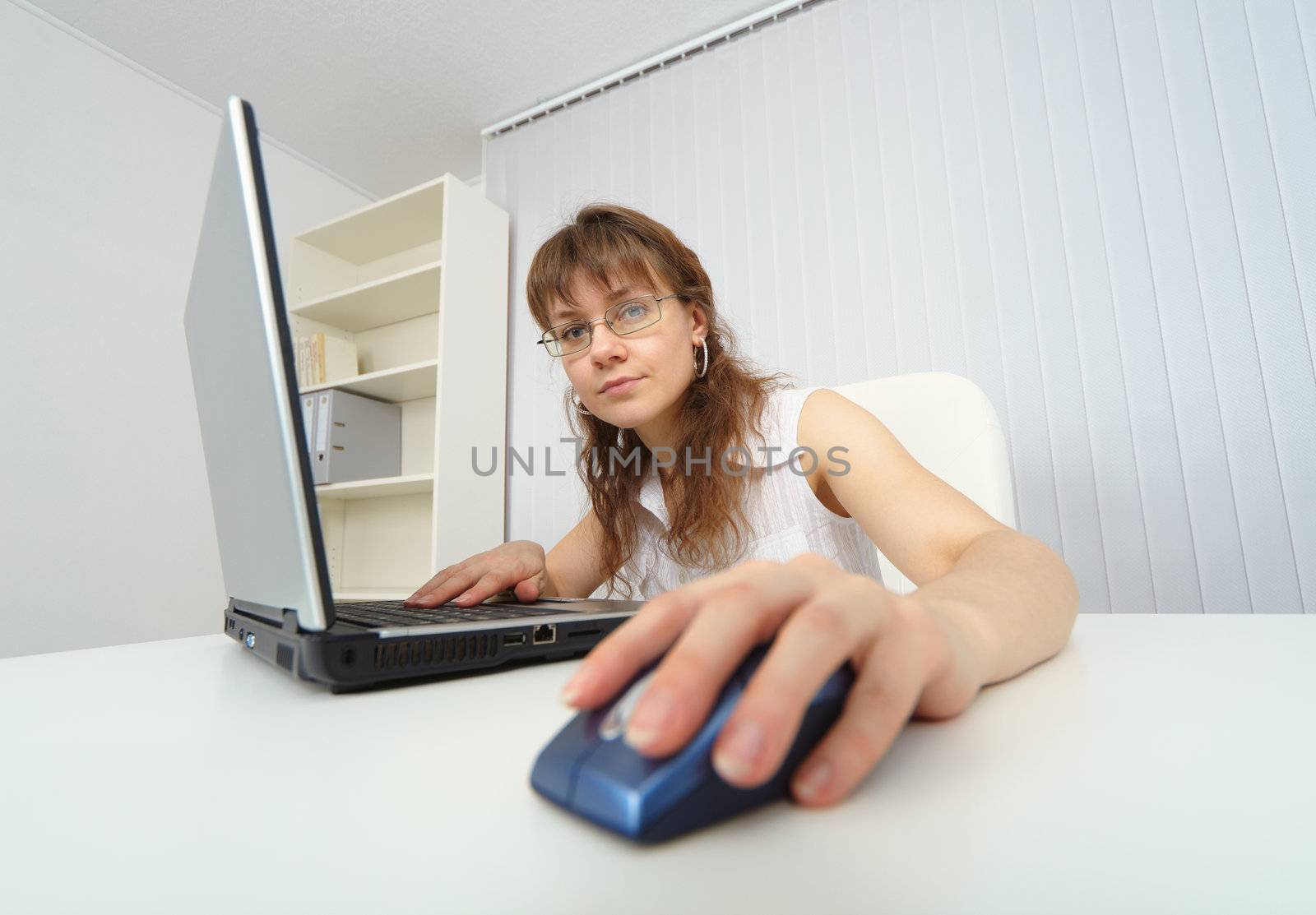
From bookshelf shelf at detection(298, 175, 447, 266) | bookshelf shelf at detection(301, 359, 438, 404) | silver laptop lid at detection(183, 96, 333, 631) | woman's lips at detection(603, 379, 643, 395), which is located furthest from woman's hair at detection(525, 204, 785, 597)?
bookshelf shelf at detection(298, 175, 447, 266)

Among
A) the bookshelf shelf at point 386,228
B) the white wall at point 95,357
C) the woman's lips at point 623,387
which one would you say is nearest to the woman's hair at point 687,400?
the woman's lips at point 623,387

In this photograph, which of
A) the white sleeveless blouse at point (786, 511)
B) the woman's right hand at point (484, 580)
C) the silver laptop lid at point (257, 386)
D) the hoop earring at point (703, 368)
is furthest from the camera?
the hoop earring at point (703, 368)

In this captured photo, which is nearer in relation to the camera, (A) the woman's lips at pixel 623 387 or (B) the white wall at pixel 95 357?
(A) the woman's lips at pixel 623 387

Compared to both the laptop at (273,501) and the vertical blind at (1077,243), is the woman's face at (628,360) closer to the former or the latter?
the laptop at (273,501)

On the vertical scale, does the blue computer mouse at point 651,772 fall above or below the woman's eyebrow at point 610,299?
below

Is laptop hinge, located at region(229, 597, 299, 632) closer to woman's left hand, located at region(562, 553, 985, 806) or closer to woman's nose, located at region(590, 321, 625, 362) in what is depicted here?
woman's left hand, located at region(562, 553, 985, 806)

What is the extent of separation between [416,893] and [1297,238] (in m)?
2.15

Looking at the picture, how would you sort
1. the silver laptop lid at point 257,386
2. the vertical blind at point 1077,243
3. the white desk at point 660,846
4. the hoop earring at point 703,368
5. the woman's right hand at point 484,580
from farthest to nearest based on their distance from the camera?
the vertical blind at point 1077,243 → the hoop earring at point 703,368 → the woman's right hand at point 484,580 → the silver laptop lid at point 257,386 → the white desk at point 660,846

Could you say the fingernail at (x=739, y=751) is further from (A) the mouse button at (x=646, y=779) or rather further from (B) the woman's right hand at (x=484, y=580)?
(B) the woman's right hand at (x=484, y=580)

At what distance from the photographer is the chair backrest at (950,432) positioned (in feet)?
3.07

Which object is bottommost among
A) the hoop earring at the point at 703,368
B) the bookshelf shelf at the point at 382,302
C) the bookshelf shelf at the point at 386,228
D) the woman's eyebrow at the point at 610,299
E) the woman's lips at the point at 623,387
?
the woman's lips at the point at 623,387

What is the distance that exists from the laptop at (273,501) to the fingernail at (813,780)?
28cm

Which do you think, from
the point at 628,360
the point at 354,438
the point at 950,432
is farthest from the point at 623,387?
the point at 354,438

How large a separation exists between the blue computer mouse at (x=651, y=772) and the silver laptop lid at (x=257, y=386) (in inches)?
8.0
